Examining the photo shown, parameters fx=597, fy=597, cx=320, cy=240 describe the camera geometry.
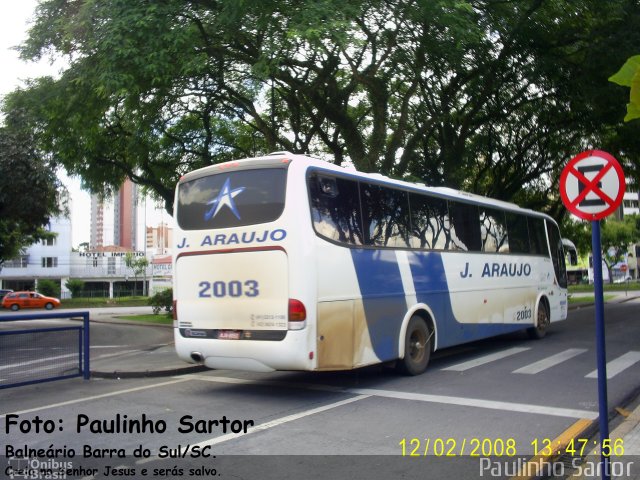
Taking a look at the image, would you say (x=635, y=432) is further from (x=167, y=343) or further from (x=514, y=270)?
(x=167, y=343)

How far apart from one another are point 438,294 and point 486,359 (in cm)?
196

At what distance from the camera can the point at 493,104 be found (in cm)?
2105

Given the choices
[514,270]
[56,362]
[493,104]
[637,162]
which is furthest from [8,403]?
[637,162]

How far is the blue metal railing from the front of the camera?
9.33 meters

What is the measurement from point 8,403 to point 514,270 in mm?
10674

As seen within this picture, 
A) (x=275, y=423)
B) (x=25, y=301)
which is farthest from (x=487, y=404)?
(x=25, y=301)

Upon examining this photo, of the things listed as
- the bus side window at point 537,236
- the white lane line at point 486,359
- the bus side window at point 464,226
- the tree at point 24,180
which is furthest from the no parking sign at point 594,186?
the tree at point 24,180

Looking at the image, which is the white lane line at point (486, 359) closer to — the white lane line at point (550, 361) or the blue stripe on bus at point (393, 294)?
the blue stripe on bus at point (393, 294)

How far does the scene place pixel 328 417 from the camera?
725cm

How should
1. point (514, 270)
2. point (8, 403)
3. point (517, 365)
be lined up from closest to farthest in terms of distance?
1. point (8, 403)
2. point (517, 365)
3. point (514, 270)

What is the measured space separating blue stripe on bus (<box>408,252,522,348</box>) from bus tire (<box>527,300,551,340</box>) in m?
3.72

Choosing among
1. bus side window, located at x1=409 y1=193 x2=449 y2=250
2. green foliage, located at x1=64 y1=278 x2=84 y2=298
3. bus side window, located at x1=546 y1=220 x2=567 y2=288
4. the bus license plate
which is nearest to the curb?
the bus license plate

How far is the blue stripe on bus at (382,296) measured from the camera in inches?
357

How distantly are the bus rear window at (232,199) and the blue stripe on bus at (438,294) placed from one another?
10.0 ft
